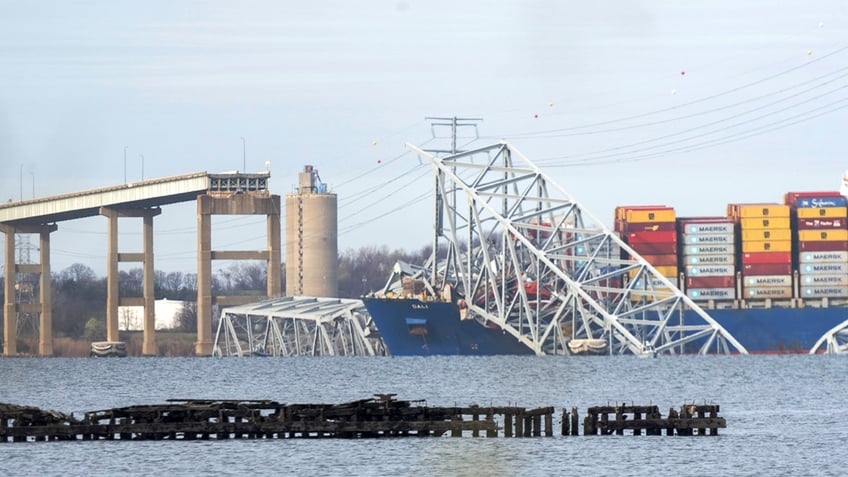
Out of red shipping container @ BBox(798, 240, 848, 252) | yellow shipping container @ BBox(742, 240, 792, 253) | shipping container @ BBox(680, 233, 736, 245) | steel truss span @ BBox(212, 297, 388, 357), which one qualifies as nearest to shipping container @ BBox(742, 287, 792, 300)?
yellow shipping container @ BBox(742, 240, 792, 253)

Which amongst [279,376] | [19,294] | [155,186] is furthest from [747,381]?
[19,294]

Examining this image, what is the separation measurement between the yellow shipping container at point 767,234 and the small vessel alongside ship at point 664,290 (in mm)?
81

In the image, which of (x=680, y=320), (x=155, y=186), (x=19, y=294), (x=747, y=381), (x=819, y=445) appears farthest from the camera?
(x=19, y=294)

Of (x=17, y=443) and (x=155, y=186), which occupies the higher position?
(x=155, y=186)

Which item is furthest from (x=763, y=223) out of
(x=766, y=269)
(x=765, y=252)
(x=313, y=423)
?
(x=313, y=423)

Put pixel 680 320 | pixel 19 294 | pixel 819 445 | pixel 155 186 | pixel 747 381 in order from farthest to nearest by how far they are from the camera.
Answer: pixel 19 294, pixel 155 186, pixel 680 320, pixel 747 381, pixel 819 445

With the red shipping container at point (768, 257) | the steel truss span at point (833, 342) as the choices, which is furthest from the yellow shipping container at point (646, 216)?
the steel truss span at point (833, 342)

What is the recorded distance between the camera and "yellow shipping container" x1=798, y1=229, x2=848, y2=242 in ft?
452

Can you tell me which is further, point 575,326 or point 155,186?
A: point 155,186

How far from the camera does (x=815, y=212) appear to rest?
138250mm

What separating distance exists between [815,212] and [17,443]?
304 ft

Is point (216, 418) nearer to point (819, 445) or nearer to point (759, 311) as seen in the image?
point (819, 445)

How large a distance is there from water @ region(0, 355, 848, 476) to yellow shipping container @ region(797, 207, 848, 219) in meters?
11.8

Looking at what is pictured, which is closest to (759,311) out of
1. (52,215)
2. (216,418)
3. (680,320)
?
(680,320)
